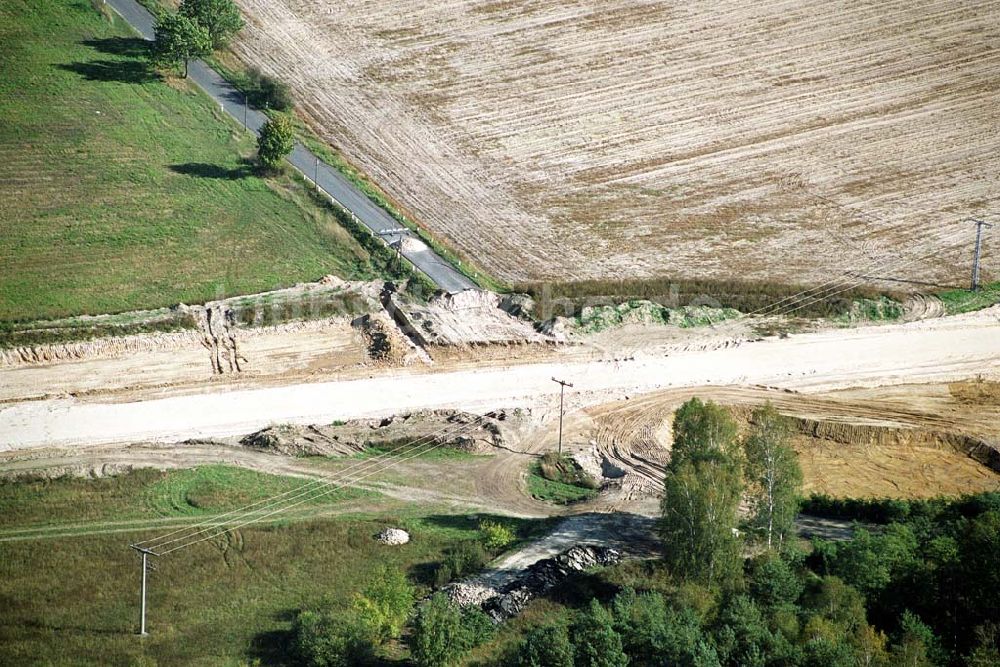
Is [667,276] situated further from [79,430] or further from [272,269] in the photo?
[79,430]

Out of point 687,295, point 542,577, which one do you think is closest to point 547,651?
point 542,577

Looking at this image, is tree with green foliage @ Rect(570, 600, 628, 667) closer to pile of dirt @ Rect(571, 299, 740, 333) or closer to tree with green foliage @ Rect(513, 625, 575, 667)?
tree with green foliage @ Rect(513, 625, 575, 667)

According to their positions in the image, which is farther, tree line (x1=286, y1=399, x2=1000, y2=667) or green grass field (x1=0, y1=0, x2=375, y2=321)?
green grass field (x1=0, y1=0, x2=375, y2=321)

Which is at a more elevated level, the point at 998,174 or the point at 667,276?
the point at 998,174

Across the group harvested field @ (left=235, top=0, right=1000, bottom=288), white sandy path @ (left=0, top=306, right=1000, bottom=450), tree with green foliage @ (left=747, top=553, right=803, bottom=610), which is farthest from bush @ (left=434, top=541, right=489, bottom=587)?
harvested field @ (left=235, top=0, right=1000, bottom=288)

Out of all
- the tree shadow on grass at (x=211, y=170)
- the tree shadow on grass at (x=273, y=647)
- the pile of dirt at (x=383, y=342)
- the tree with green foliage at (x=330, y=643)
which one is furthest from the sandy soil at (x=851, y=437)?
the tree shadow on grass at (x=211, y=170)

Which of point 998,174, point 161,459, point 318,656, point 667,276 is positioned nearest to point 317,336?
point 161,459
